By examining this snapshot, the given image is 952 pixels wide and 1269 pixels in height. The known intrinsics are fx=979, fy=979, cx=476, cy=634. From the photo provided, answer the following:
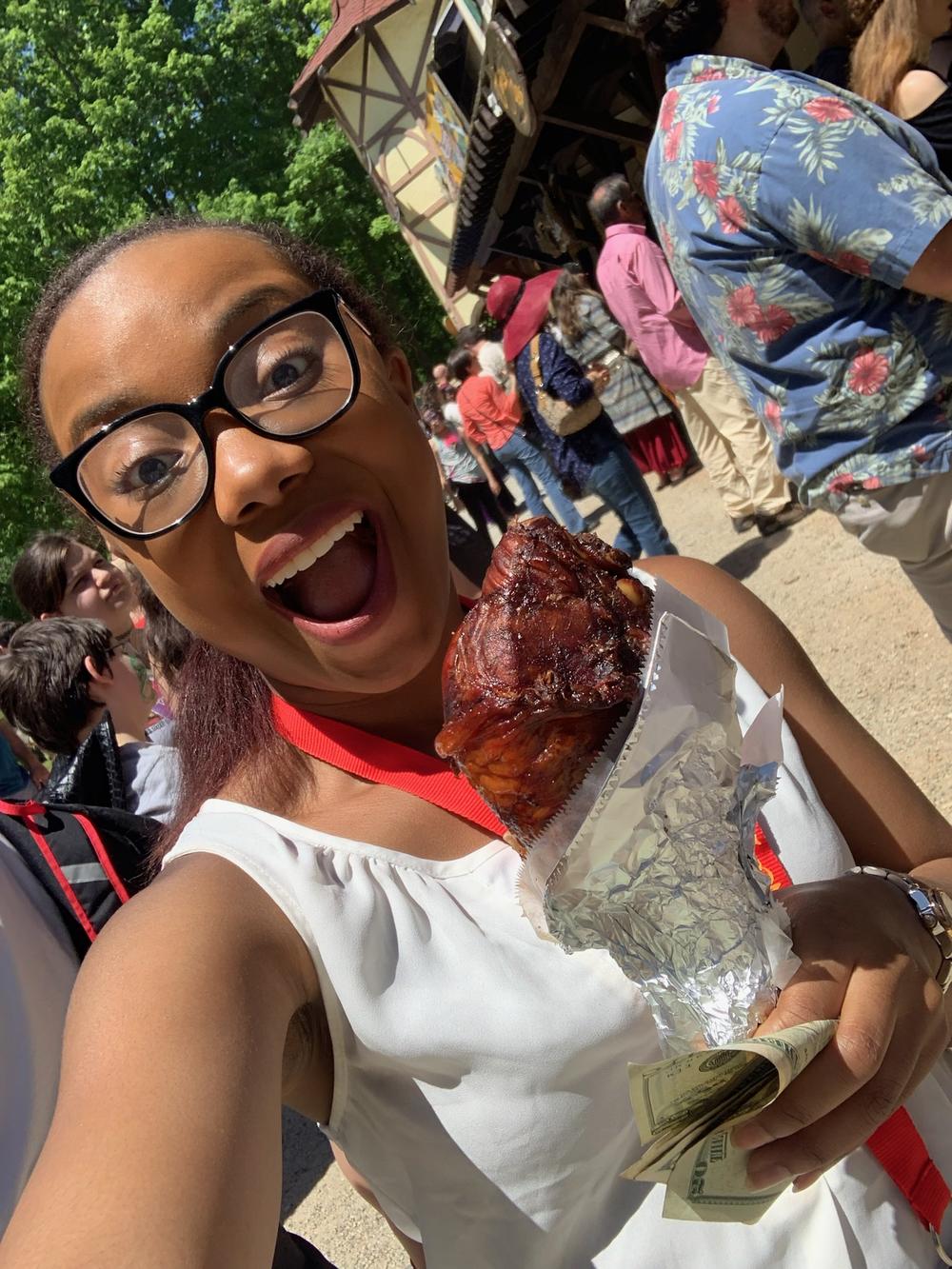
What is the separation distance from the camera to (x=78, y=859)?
2.37 m

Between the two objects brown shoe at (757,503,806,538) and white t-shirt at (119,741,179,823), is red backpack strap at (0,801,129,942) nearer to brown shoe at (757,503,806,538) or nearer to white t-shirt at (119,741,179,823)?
white t-shirt at (119,741,179,823)

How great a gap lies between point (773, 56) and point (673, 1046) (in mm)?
2545

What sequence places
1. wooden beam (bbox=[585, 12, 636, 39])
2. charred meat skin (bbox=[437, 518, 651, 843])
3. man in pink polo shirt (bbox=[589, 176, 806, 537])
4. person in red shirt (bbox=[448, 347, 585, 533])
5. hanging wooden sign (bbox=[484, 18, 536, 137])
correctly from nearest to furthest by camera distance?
charred meat skin (bbox=[437, 518, 651, 843]), man in pink polo shirt (bbox=[589, 176, 806, 537]), wooden beam (bbox=[585, 12, 636, 39]), hanging wooden sign (bbox=[484, 18, 536, 137]), person in red shirt (bbox=[448, 347, 585, 533])

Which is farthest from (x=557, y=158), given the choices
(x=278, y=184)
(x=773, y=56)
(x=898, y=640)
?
(x=278, y=184)

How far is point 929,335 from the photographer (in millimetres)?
2232

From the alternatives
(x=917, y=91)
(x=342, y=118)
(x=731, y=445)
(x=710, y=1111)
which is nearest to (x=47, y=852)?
(x=710, y=1111)

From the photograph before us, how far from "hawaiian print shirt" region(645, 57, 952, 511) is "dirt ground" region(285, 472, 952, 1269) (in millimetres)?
1847

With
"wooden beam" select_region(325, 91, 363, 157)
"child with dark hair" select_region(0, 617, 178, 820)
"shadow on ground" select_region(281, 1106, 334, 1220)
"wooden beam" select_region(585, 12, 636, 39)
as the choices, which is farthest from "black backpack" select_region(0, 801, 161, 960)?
"wooden beam" select_region(325, 91, 363, 157)

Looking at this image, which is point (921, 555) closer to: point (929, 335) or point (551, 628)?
point (929, 335)

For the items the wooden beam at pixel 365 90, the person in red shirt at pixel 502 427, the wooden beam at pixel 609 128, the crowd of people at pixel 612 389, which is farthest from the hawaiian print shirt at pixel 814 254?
the wooden beam at pixel 365 90

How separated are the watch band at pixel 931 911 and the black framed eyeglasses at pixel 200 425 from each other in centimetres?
101

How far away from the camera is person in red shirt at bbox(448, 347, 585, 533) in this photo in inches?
327

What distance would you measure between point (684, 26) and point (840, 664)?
3283 millimetres

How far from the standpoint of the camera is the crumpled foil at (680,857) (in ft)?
3.25
